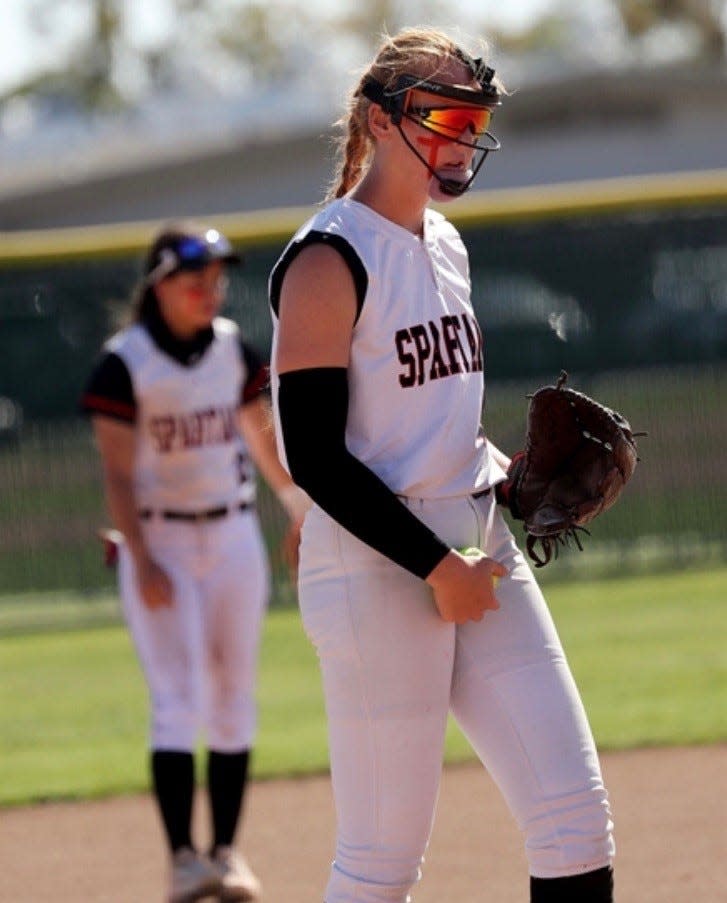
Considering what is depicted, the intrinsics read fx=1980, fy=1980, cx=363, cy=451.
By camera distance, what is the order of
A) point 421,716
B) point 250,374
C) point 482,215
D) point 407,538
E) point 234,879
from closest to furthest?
point 407,538 < point 421,716 < point 234,879 < point 250,374 < point 482,215

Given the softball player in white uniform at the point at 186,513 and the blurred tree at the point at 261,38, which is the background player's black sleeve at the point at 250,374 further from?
the blurred tree at the point at 261,38

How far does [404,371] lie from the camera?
375 cm

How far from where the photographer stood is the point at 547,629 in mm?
3836

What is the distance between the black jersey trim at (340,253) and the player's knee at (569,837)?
3.25 feet

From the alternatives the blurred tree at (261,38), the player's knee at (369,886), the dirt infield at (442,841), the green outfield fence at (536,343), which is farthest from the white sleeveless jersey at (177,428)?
the blurred tree at (261,38)

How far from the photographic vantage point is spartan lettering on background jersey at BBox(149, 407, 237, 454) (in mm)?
5957

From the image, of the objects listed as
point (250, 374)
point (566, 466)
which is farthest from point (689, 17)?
point (566, 466)

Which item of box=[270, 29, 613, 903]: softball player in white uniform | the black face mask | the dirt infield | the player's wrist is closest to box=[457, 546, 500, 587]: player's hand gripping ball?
box=[270, 29, 613, 903]: softball player in white uniform

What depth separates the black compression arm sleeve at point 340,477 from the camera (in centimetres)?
361

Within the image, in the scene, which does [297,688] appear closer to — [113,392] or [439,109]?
[113,392]

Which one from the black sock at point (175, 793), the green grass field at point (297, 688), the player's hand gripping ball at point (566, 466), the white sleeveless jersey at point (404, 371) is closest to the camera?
the white sleeveless jersey at point (404, 371)

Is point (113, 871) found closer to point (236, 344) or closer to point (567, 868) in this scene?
point (236, 344)

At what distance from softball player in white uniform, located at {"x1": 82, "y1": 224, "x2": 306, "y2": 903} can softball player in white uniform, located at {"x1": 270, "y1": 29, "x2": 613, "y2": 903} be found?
6.42ft

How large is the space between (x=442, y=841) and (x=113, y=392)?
1.75 metres
